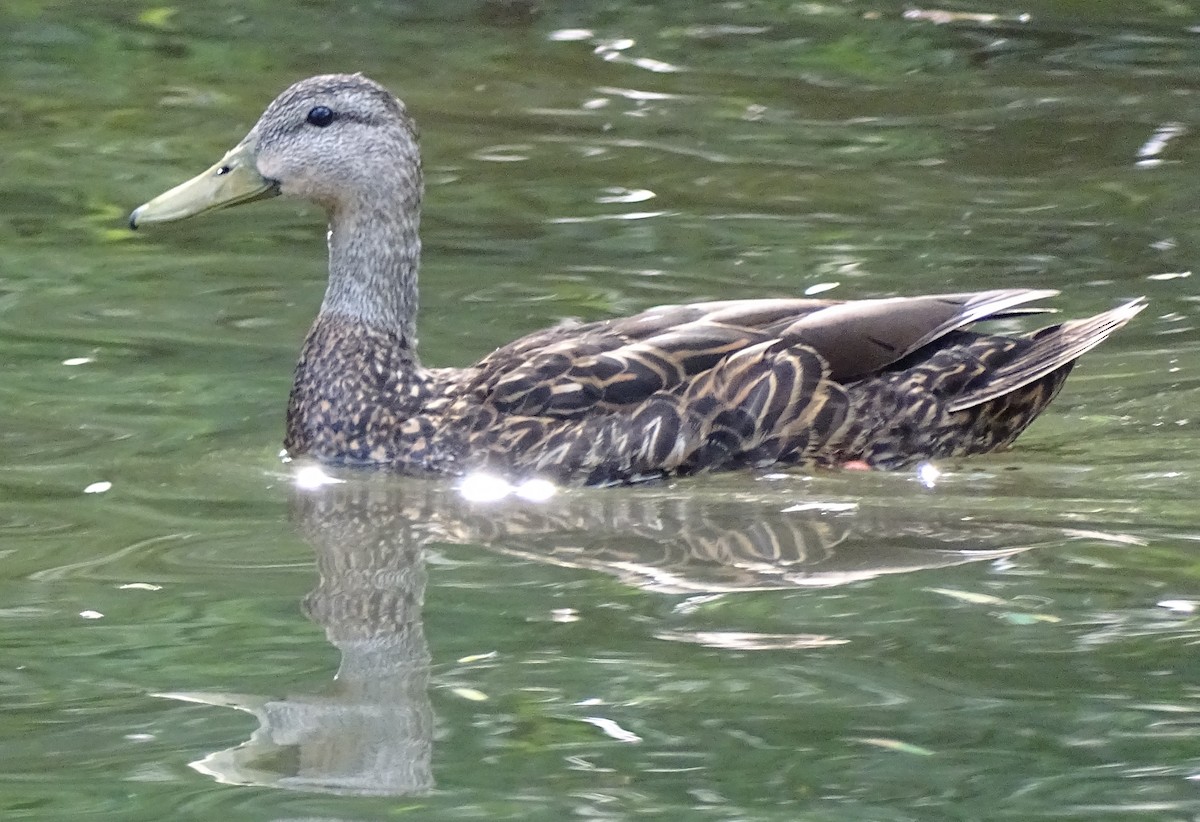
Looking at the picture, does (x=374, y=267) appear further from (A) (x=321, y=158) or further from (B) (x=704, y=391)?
(B) (x=704, y=391)

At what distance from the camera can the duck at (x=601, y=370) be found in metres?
7.87

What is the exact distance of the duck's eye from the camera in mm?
8398

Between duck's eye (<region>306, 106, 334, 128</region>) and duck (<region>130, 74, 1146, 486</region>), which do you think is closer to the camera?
duck (<region>130, 74, 1146, 486</region>)

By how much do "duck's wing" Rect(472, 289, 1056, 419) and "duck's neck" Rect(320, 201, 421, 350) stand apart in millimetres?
498

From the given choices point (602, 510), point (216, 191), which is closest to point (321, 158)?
point (216, 191)

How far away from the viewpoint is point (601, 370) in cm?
791

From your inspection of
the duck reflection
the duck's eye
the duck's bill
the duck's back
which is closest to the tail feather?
the duck's back

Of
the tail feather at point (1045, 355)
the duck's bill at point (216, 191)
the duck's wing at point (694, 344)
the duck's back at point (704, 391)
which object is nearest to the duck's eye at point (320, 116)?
the duck's bill at point (216, 191)

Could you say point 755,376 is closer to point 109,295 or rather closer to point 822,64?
point 109,295

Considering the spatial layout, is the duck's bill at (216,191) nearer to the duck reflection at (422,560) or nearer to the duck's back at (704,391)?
A: the duck's back at (704,391)

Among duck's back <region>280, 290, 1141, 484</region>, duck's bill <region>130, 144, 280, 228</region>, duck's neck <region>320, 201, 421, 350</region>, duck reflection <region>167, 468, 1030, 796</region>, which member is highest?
duck's bill <region>130, 144, 280, 228</region>

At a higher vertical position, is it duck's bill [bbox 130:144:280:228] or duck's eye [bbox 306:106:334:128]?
duck's eye [bbox 306:106:334:128]

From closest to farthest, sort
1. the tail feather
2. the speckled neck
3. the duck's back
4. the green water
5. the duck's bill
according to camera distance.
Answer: the green water < the duck's back < the tail feather < the duck's bill < the speckled neck

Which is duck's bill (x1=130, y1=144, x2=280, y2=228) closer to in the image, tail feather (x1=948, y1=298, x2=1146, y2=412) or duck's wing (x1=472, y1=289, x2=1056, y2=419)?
duck's wing (x1=472, y1=289, x2=1056, y2=419)
